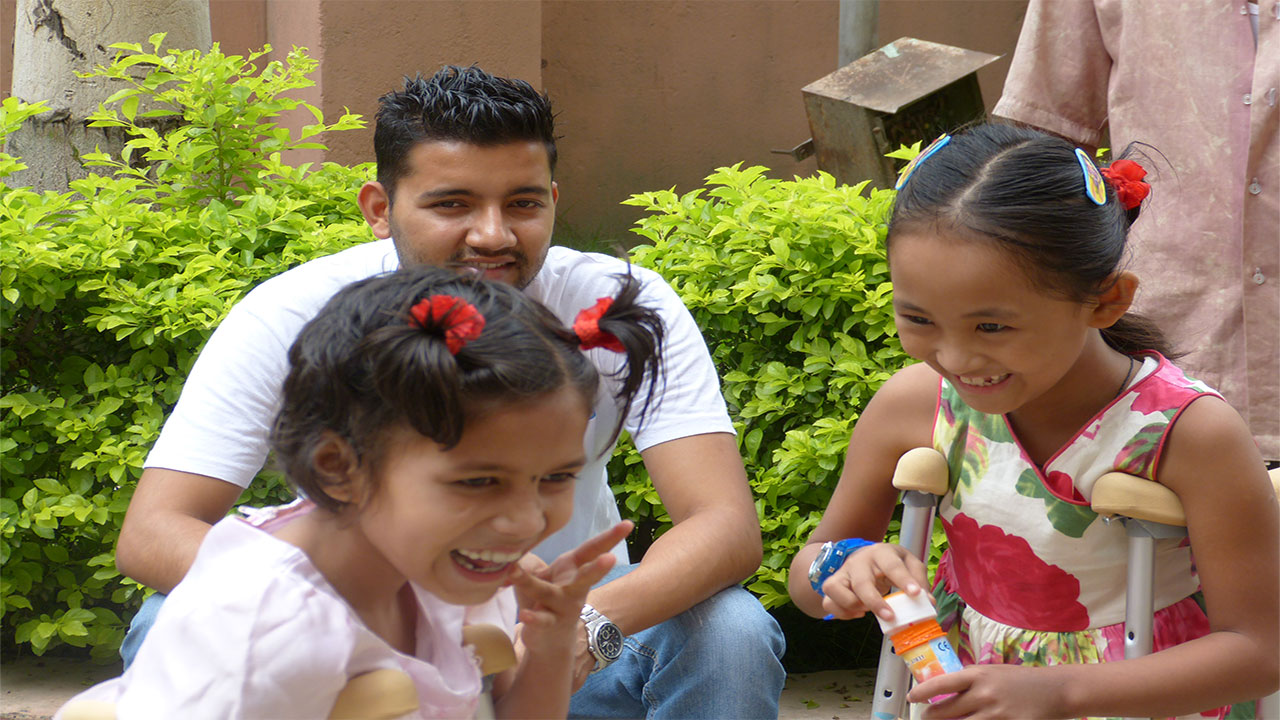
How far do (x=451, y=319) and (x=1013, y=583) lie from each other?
3.75ft

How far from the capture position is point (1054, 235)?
197 cm

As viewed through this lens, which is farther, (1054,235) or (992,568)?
(992,568)

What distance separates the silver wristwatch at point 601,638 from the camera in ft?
7.30

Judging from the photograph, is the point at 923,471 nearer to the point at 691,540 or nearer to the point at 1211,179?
the point at 691,540

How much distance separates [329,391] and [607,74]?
236 inches

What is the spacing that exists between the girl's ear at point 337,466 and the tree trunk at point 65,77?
2.99m

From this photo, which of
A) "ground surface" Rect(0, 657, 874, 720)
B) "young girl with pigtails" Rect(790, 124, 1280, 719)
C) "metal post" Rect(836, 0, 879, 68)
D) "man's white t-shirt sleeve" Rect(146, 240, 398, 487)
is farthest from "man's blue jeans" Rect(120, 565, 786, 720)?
"metal post" Rect(836, 0, 879, 68)

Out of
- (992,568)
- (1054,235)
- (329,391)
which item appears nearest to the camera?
(329,391)

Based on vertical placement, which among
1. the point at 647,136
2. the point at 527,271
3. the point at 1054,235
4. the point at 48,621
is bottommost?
the point at 48,621

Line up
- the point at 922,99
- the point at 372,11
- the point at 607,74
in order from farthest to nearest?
the point at 607,74, the point at 372,11, the point at 922,99

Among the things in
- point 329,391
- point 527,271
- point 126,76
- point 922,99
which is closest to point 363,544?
point 329,391

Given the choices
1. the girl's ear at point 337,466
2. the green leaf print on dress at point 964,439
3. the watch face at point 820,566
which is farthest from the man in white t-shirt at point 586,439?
the girl's ear at point 337,466

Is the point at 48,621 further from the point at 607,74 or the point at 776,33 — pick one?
the point at 776,33

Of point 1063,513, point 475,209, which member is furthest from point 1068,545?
point 475,209
